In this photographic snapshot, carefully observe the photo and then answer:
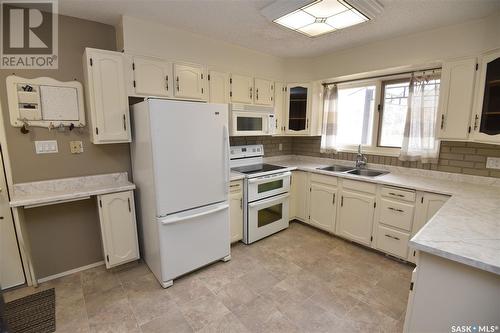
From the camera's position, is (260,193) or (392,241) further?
(260,193)

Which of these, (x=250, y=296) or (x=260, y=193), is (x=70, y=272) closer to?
(x=250, y=296)

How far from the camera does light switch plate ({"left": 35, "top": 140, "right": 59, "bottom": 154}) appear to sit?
2145 mm

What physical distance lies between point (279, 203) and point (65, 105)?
2.59 m

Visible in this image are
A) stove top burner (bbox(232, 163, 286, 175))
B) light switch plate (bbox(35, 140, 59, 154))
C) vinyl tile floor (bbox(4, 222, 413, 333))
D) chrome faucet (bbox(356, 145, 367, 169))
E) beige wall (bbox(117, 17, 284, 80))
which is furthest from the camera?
chrome faucet (bbox(356, 145, 367, 169))

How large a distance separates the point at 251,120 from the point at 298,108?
0.98 metres

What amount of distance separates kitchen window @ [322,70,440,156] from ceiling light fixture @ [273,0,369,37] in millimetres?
1208

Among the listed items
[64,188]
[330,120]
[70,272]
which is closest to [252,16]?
[330,120]

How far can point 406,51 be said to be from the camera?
2590 millimetres

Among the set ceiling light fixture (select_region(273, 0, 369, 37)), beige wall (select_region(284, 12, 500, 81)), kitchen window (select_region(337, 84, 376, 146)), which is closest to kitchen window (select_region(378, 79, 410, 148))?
kitchen window (select_region(337, 84, 376, 146))

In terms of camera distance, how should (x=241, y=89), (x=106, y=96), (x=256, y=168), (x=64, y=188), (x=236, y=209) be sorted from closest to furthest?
(x=106, y=96) < (x=64, y=188) < (x=236, y=209) < (x=241, y=89) < (x=256, y=168)

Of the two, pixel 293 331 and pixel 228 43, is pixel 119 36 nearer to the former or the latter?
pixel 228 43

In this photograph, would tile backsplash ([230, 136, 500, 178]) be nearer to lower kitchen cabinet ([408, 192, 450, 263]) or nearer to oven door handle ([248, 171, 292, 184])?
lower kitchen cabinet ([408, 192, 450, 263])

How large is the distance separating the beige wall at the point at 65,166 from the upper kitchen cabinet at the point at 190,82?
27.3 inches

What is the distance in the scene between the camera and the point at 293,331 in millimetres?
1724
